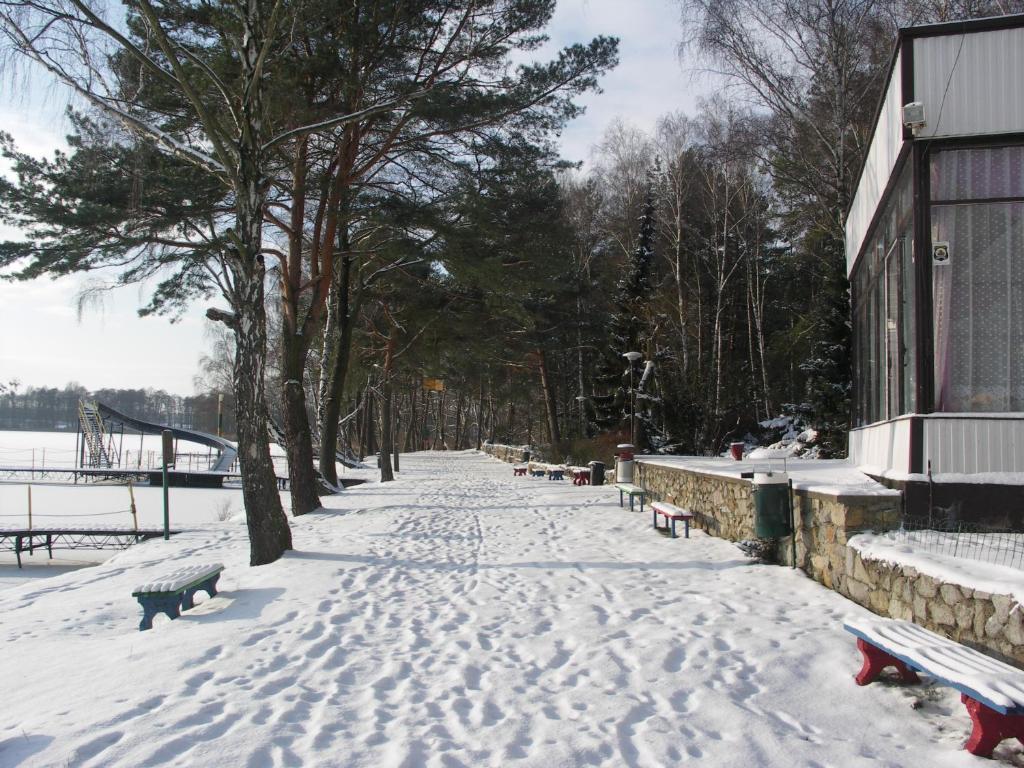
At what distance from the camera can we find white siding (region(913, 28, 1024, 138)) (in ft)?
21.3

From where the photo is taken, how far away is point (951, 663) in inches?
129

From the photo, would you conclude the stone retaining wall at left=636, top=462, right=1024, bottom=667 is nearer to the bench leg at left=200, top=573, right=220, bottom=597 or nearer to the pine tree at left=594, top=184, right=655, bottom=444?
the bench leg at left=200, top=573, right=220, bottom=597

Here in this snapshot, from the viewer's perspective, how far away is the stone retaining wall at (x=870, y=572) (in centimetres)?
379

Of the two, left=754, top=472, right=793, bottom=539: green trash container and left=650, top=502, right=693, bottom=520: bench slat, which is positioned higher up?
left=754, top=472, right=793, bottom=539: green trash container

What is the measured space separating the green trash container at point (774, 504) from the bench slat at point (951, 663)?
2695 millimetres

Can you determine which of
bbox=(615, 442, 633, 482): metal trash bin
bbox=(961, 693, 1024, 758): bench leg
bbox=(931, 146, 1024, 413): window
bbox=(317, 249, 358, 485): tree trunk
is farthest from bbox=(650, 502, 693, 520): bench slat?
bbox=(317, 249, 358, 485): tree trunk

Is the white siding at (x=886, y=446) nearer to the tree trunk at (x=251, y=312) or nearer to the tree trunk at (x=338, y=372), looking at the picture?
the tree trunk at (x=251, y=312)

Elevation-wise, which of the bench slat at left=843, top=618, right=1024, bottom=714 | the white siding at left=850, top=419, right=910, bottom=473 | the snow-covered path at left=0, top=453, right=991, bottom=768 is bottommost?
the snow-covered path at left=0, top=453, right=991, bottom=768

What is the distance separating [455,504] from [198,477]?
20051 mm

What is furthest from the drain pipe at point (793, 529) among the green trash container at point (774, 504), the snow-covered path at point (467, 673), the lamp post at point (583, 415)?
the lamp post at point (583, 415)

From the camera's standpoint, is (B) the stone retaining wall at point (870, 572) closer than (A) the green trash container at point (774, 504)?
Yes

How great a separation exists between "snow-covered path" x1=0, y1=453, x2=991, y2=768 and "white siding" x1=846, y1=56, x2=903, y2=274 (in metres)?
4.39

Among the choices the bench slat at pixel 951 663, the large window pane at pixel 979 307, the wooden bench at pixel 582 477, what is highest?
the large window pane at pixel 979 307

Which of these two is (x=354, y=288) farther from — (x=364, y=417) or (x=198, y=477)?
(x=364, y=417)
